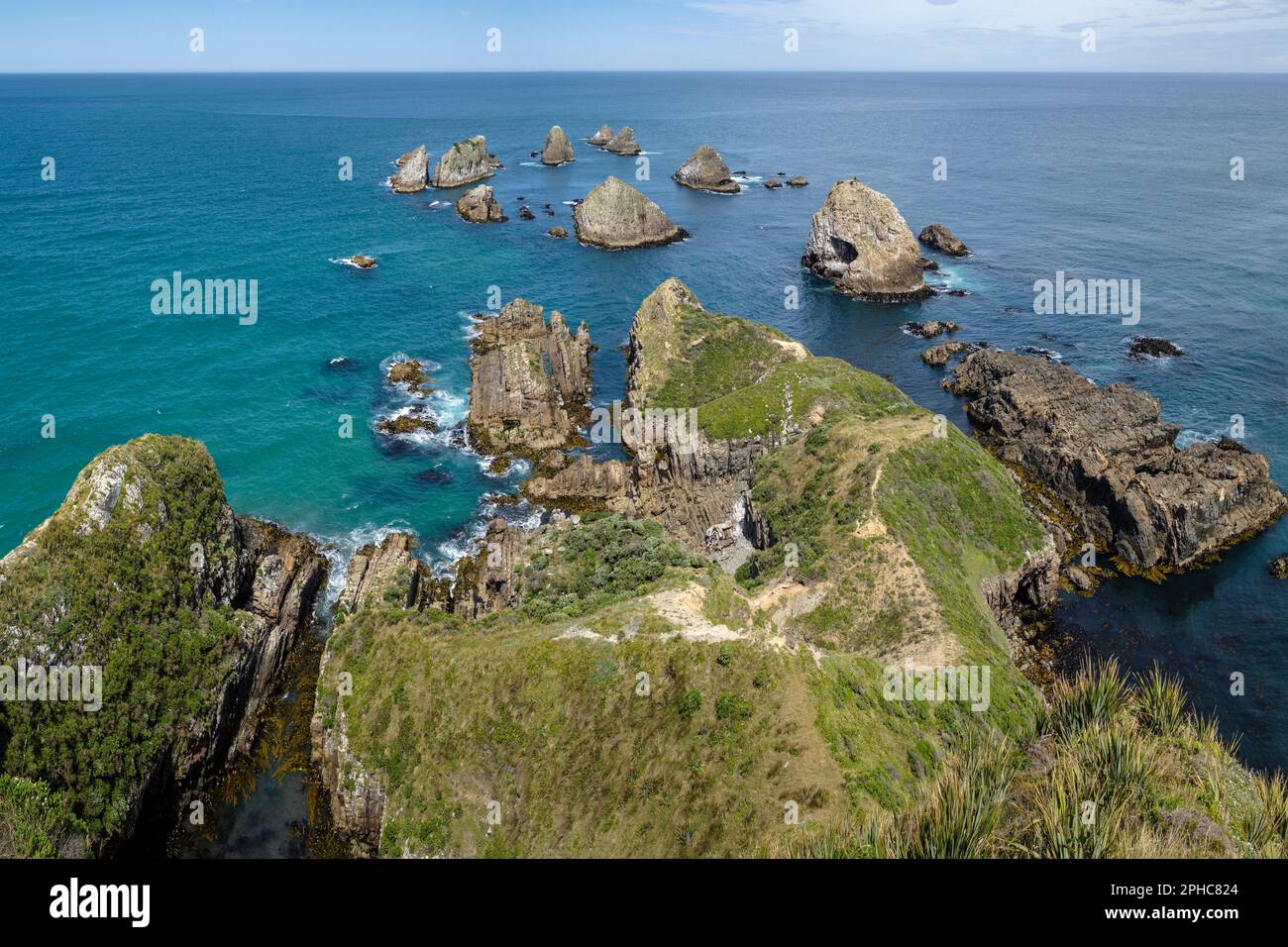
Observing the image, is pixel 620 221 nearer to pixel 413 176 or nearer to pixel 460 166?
pixel 460 166

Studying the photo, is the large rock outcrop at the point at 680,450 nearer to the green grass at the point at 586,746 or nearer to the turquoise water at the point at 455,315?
the turquoise water at the point at 455,315

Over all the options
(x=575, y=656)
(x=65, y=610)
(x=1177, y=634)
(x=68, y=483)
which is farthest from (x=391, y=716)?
(x=1177, y=634)

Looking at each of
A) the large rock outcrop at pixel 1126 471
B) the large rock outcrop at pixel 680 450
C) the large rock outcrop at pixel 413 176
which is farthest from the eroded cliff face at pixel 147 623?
the large rock outcrop at pixel 413 176

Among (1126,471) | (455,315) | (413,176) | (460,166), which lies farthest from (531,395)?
(460,166)

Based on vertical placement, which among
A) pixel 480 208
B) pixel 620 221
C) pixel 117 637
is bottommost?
pixel 117 637

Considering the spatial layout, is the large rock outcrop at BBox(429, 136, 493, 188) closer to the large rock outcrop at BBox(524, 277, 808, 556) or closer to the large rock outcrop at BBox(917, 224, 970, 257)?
the large rock outcrop at BBox(917, 224, 970, 257)
